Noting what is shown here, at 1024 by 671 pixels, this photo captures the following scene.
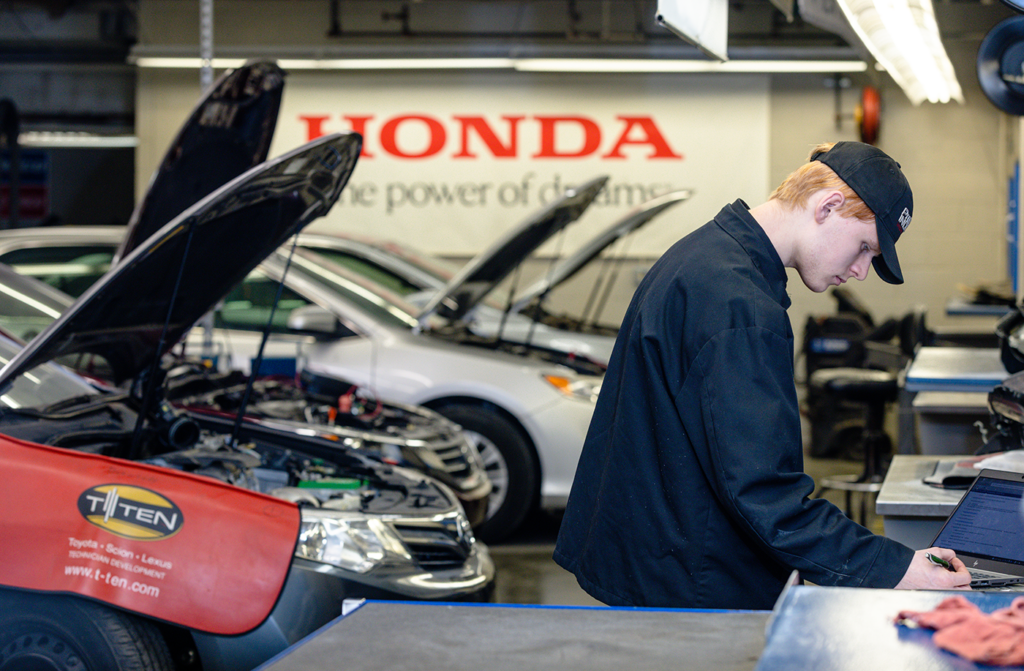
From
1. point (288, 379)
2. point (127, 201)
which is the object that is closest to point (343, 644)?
point (288, 379)

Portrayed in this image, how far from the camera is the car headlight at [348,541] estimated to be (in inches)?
110

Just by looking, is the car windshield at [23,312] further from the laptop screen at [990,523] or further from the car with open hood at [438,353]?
the laptop screen at [990,523]

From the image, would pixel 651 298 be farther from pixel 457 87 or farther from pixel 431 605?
pixel 457 87

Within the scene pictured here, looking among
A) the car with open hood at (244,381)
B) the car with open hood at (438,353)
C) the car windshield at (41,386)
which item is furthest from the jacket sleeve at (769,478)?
the car with open hood at (438,353)

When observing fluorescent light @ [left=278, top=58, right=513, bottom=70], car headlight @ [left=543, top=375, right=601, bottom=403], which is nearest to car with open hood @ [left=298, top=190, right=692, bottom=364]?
car headlight @ [left=543, top=375, right=601, bottom=403]

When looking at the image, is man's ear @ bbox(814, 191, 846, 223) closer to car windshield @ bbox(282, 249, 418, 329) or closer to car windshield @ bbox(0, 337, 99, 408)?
car windshield @ bbox(0, 337, 99, 408)

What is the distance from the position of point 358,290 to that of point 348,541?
316cm

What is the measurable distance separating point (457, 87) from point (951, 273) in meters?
6.05

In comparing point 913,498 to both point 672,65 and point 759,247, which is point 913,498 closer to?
point 759,247

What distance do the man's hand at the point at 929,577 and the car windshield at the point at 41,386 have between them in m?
2.59

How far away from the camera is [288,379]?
4.97 metres

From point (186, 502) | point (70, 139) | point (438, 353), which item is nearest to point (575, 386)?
point (438, 353)

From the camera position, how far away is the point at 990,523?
84.0 inches

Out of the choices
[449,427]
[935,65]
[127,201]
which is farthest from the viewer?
[127,201]
